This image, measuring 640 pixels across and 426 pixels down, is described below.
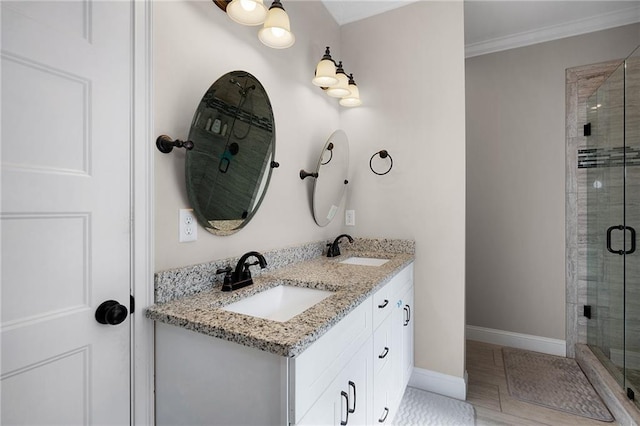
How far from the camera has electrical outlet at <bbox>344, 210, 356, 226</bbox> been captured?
2400 mm

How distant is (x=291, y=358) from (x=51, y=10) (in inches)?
44.7

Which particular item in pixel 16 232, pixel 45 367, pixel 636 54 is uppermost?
pixel 636 54

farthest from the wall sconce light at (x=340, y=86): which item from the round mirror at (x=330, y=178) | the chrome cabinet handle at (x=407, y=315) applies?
the chrome cabinet handle at (x=407, y=315)

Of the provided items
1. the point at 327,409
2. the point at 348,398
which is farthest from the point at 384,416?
the point at 327,409

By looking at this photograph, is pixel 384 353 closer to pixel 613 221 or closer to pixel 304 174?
pixel 304 174

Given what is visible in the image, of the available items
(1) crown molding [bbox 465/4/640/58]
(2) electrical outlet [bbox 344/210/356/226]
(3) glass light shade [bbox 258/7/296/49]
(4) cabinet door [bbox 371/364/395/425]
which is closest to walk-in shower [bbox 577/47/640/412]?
(1) crown molding [bbox 465/4/640/58]

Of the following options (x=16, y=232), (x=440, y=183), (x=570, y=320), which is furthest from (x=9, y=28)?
(x=570, y=320)

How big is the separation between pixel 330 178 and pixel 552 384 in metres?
2.17

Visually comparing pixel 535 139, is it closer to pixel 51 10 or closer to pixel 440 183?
pixel 440 183

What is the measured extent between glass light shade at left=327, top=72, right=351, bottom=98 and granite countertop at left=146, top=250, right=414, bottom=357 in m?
1.19

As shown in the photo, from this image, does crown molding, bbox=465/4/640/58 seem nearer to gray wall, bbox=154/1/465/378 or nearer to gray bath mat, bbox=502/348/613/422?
gray wall, bbox=154/1/465/378

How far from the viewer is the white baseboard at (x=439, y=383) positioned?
2012 millimetres

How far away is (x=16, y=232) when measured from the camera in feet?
2.48

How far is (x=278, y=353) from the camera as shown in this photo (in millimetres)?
773
